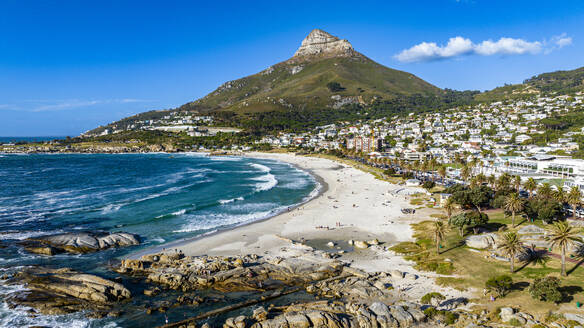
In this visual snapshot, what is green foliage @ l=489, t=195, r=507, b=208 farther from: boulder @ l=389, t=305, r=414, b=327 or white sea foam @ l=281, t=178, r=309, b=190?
white sea foam @ l=281, t=178, r=309, b=190

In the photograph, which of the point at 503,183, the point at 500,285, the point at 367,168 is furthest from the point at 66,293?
the point at 367,168

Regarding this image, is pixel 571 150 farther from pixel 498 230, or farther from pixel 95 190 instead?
pixel 95 190

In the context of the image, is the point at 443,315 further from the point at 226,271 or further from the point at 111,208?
the point at 111,208

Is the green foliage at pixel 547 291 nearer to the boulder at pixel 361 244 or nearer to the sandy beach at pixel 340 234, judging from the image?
the sandy beach at pixel 340 234

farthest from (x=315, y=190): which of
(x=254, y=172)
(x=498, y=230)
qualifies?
(x=498, y=230)

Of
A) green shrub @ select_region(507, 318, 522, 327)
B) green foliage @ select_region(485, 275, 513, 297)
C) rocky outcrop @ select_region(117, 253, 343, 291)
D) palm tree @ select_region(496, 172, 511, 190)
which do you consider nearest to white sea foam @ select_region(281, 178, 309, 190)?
palm tree @ select_region(496, 172, 511, 190)
